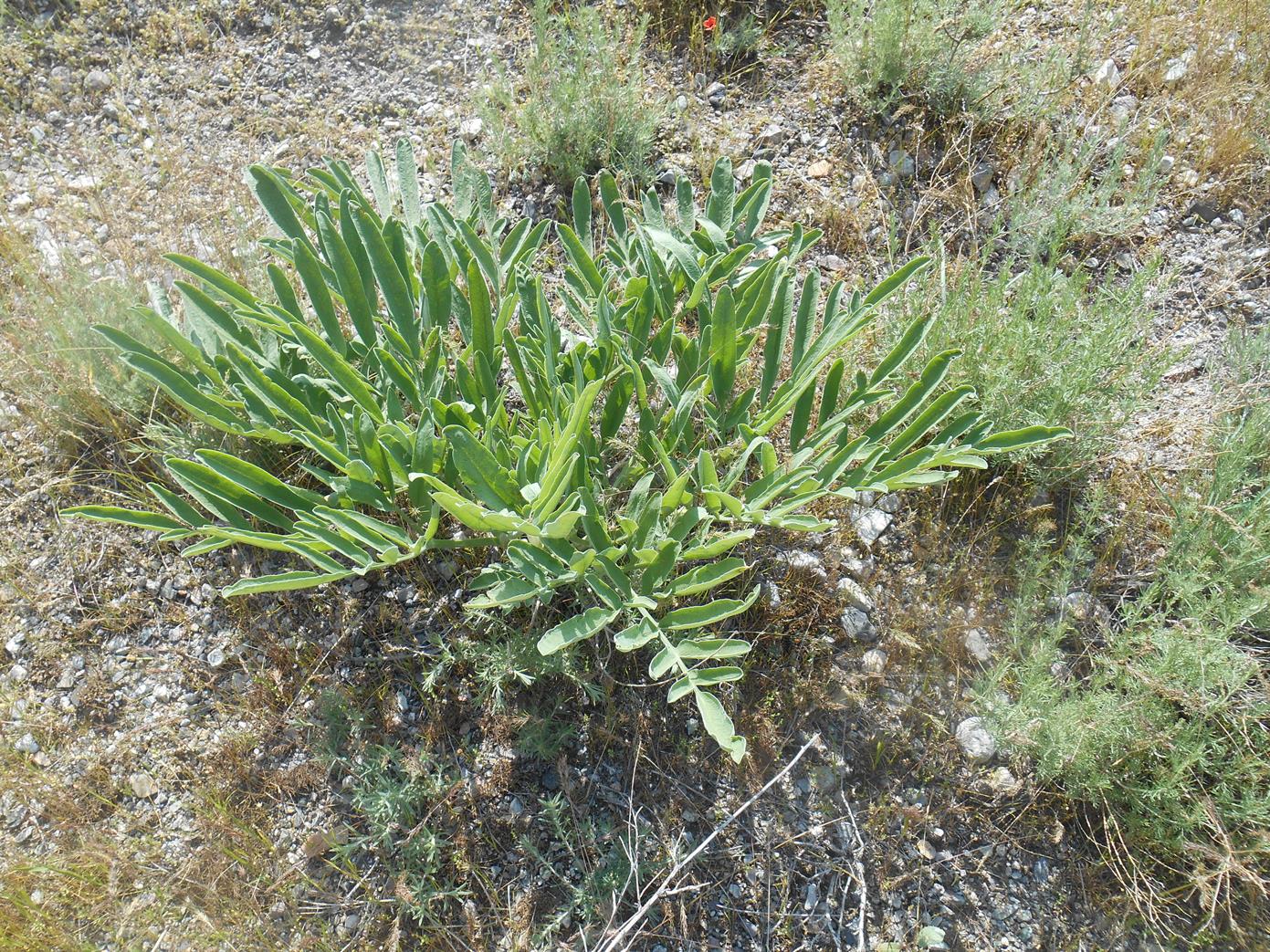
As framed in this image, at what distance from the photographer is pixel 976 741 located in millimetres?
2348

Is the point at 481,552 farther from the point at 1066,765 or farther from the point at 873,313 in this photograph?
the point at 1066,765

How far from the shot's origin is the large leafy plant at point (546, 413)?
1967 millimetres

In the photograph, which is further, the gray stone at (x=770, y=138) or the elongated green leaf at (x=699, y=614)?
the gray stone at (x=770, y=138)

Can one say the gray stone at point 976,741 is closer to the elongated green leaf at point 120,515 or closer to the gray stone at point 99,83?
the elongated green leaf at point 120,515

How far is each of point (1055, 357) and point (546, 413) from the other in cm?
157

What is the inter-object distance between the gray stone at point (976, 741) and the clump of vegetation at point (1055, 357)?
2.50 ft

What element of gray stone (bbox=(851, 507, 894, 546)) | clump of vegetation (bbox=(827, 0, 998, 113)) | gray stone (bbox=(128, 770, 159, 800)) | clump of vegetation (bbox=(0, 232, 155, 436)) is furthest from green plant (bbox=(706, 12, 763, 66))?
gray stone (bbox=(128, 770, 159, 800))

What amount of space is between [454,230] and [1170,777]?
2.32m

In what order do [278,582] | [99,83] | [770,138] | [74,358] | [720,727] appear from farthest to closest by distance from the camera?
[99,83] → [770,138] → [74,358] → [278,582] → [720,727]

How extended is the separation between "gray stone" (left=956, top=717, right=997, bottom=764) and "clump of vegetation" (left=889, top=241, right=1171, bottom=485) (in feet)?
2.50

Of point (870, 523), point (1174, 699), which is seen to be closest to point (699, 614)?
point (870, 523)

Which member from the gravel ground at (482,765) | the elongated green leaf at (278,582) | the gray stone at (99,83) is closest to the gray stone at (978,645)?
the gravel ground at (482,765)

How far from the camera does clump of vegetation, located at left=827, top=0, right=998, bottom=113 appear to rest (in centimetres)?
329

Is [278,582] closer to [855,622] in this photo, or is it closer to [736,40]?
[855,622]
